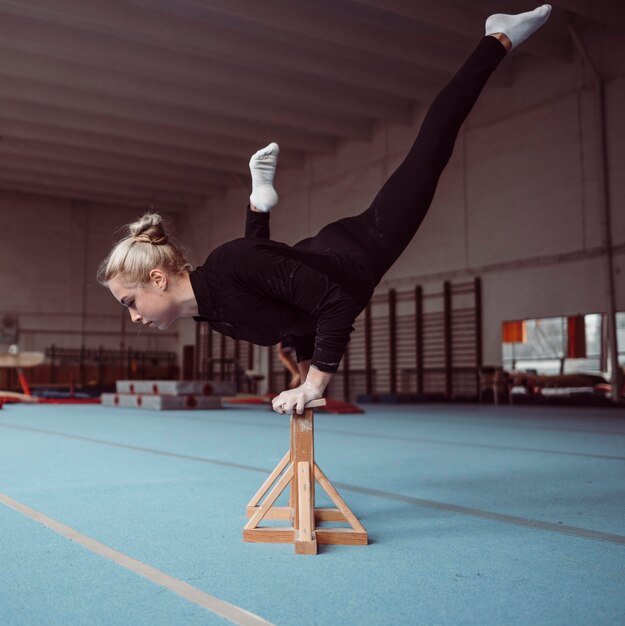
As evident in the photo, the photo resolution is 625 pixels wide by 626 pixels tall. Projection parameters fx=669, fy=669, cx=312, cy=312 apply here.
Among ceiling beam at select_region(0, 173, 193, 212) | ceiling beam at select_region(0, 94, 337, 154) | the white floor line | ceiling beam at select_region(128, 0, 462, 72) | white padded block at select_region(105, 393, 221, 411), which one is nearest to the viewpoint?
the white floor line

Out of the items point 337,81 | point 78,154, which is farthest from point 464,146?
point 78,154

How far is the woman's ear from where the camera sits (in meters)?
1.85

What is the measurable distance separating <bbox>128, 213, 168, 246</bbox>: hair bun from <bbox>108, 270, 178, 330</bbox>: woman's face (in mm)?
114

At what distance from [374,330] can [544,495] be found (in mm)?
10353

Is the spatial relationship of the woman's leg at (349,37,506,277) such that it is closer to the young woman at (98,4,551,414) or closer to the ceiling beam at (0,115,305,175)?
the young woman at (98,4,551,414)

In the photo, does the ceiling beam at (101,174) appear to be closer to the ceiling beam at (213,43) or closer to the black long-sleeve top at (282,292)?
the ceiling beam at (213,43)

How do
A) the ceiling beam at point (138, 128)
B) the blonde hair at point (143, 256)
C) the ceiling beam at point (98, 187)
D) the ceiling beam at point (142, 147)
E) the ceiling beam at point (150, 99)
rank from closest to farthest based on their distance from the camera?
the blonde hair at point (143, 256), the ceiling beam at point (150, 99), the ceiling beam at point (138, 128), the ceiling beam at point (142, 147), the ceiling beam at point (98, 187)

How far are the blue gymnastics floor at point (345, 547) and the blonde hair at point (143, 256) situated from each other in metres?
0.72

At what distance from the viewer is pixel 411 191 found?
7.79ft

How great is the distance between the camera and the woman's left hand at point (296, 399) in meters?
1.74

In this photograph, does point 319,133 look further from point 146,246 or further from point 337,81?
point 146,246

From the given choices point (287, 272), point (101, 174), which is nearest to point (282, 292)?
point (287, 272)

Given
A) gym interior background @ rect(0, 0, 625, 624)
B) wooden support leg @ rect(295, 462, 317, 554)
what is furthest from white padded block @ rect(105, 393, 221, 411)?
wooden support leg @ rect(295, 462, 317, 554)

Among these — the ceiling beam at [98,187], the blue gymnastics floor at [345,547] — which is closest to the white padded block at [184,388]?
the blue gymnastics floor at [345,547]
